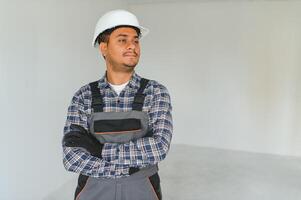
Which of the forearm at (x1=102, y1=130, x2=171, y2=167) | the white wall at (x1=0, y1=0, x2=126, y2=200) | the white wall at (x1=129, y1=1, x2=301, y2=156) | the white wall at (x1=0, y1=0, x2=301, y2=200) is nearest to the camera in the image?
the forearm at (x1=102, y1=130, x2=171, y2=167)

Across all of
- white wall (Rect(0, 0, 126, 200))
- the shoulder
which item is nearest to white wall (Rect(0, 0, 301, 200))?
white wall (Rect(0, 0, 126, 200))

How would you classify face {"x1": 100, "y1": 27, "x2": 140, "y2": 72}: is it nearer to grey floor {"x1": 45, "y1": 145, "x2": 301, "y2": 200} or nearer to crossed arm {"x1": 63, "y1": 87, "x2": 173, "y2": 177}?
crossed arm {"x1": 63, "y1": 87, "x2": 173, "y2": 177}

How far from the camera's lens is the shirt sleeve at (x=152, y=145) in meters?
1.29

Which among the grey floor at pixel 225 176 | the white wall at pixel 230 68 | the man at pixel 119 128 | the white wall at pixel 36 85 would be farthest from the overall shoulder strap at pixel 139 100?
the white wall at pixel 230 68

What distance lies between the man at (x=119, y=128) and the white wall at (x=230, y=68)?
3.91m

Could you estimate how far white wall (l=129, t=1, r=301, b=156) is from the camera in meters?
4.82

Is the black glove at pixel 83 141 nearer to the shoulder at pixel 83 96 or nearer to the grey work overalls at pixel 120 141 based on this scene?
the grey work overalls at pixel 120 141

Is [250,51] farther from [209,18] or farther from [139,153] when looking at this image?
[139,153]

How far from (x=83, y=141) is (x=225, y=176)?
10.2ft

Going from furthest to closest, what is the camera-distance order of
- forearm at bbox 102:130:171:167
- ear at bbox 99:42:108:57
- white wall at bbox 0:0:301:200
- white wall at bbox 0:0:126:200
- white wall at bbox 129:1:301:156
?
1. white wall at bbox 129:1:301:156
2. white wall at bbox 0:0:301:200
3. white wall at bbox 0:0:126:200
4. ear at bbox 99:42:108:57
5. forearm at bbox 102:130:171:167

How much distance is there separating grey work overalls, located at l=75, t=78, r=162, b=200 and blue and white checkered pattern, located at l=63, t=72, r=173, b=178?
0.03 metres

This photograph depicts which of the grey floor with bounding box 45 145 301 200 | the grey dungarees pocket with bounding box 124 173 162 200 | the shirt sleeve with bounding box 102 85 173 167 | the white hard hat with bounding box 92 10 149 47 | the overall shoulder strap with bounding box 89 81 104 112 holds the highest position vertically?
the white hard hat with bounding box 92 10 149 47

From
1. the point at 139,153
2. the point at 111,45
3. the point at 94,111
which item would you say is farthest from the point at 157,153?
the point at 111,45

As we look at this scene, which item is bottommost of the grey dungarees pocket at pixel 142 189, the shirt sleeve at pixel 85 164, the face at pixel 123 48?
the grey dungarees pocket at pixel 142 189
